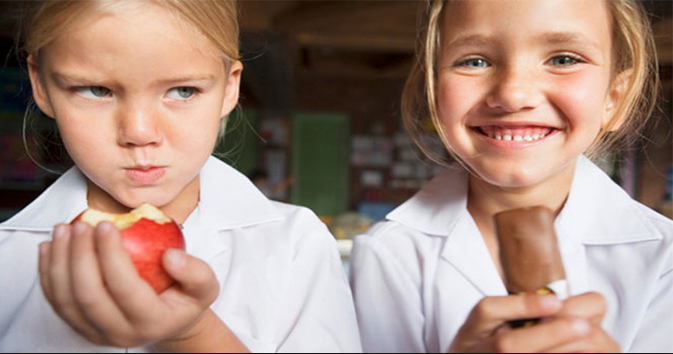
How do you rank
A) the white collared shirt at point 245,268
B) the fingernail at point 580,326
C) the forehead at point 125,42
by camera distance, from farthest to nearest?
the white collared shirt at point 245,268 → the forehead at point 125,42 → the fingernail at point 580,326

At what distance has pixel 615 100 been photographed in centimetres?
71

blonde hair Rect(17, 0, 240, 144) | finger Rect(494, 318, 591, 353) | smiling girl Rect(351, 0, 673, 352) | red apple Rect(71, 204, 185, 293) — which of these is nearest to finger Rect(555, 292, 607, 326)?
finger Rect(494, 318, 591, 353)

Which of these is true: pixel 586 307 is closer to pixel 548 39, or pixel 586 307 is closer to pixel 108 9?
pixel 548 39

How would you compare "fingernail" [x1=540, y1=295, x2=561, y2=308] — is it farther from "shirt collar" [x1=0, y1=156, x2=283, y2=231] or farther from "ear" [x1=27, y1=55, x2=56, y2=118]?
"ear" [x1=27, y1=55, x2=56, y2=118]

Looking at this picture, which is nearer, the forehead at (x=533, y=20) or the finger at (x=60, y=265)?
the finger at (x=60, y=265)

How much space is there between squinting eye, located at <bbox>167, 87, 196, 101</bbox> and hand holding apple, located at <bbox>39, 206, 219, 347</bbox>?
17 cm

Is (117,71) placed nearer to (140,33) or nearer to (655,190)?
(140,33)

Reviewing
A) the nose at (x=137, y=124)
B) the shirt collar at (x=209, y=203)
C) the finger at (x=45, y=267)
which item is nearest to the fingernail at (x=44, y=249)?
the finger at (x=45, y=267)

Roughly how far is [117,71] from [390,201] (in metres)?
6.78

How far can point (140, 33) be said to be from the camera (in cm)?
50

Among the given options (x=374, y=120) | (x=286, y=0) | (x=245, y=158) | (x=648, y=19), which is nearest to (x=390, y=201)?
(x=374, y=120)

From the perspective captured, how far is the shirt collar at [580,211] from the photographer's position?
0.68 m

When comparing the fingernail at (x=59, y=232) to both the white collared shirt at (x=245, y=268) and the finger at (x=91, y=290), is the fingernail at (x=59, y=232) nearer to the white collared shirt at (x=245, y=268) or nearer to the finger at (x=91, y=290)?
the finger at (x=91, y=290)

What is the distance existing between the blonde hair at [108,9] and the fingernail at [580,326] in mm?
375
